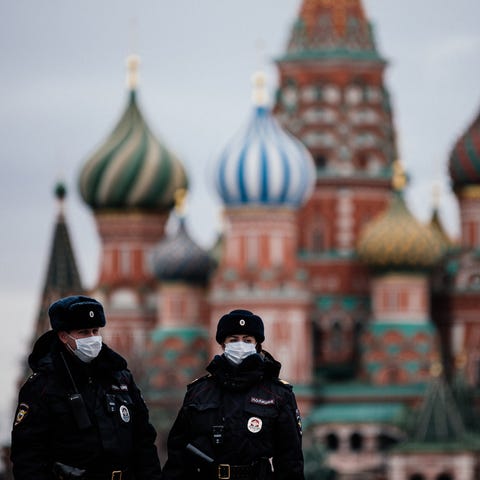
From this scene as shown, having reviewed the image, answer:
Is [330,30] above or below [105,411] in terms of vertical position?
above

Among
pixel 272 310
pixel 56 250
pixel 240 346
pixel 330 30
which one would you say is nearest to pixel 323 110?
pixel 330 30

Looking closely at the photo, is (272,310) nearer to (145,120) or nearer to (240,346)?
(145,120)

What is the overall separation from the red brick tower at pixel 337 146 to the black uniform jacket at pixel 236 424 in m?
58.5

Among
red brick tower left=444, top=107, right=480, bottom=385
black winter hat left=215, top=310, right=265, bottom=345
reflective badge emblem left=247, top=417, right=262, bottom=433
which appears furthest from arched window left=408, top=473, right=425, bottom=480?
reflective badge emblem left=247, top=417, right=262, bottom=433

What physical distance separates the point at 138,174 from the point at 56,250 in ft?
91.3

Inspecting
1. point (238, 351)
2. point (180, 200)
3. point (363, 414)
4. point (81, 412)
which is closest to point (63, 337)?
point (81, 412)

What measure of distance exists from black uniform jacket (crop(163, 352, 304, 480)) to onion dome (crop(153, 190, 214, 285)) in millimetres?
57943

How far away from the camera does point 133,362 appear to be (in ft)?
227

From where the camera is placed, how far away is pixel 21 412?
12.3 meters

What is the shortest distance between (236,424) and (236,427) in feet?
0.04

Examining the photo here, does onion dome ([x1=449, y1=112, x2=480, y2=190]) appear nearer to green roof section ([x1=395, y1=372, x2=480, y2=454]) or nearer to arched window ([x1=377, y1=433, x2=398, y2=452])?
green roof section ([x1=395, y1=372, x2=480, y2=454])

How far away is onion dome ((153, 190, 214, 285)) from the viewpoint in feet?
233

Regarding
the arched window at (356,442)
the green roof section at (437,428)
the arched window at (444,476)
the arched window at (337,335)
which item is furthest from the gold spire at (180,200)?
the arched window at (444,476)

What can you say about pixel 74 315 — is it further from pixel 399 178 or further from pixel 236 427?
pixel 399 178
